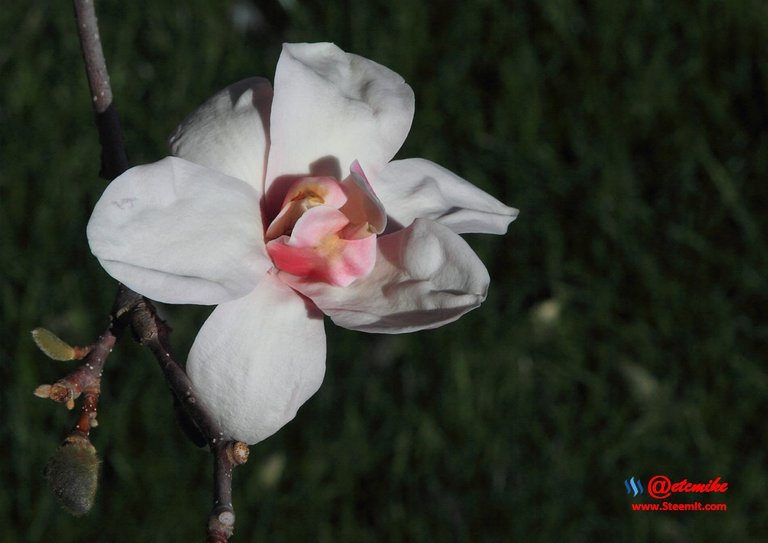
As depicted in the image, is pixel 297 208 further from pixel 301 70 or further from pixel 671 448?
pixel 671 448

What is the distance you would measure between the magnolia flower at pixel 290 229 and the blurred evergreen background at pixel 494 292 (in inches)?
41.1

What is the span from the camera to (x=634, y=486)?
5.89 feet

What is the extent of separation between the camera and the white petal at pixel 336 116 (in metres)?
0.80

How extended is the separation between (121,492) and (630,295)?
1085 millimetres

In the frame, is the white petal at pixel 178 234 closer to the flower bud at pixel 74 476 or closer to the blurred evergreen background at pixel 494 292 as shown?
the flower bud at pixel 74 476

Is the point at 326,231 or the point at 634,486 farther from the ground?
the point at 326,231

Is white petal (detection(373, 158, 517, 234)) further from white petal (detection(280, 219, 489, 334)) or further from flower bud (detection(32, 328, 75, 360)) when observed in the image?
flower bud (detection(32, 328, 75, 360))

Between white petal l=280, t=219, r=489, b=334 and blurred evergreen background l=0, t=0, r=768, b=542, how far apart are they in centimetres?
106

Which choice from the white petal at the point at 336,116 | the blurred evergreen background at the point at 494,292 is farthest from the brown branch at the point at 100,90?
the blurred evergreen background at the point at 494,292

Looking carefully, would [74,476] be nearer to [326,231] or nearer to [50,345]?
[50,345]

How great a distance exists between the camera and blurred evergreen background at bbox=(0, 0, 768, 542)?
1.78 m

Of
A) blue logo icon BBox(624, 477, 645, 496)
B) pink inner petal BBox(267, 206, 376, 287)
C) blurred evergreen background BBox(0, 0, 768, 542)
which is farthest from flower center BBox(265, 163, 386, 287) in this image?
blue logo icon BBox(624, 477, 645, 496)

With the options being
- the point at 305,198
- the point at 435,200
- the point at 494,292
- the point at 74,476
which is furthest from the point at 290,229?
the point at 494,292

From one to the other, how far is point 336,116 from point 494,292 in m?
1.16
